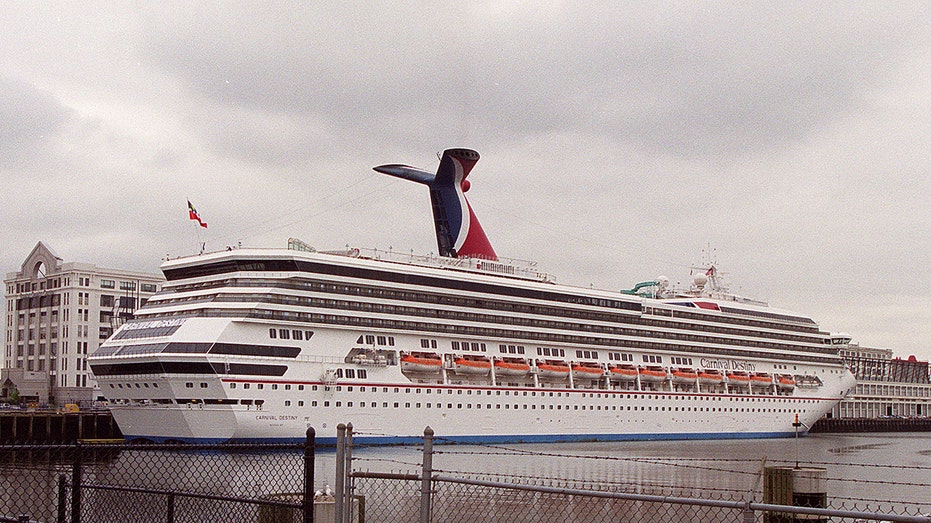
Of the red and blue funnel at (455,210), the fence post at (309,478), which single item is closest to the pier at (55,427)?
the red and blue funnel at (455,210)

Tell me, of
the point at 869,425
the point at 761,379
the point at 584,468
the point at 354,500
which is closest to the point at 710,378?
the point at 761,379

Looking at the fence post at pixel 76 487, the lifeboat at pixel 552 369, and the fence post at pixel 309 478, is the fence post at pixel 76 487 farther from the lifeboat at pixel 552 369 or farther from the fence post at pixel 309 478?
the lifeboat at pixel 552 369

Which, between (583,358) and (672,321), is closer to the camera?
(583,358)

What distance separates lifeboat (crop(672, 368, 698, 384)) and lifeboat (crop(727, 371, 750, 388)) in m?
4.06

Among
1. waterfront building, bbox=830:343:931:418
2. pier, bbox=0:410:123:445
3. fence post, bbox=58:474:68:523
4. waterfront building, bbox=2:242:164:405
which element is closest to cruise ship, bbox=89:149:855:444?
pier, bbox=0:410:123:445

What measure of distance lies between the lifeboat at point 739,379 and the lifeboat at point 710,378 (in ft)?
3.04

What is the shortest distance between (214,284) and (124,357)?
5.80 meters

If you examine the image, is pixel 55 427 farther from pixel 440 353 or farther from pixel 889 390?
pixel 889 390

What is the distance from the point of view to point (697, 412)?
67875mm

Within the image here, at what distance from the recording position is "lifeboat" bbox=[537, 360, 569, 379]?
194ft

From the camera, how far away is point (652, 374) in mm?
65812

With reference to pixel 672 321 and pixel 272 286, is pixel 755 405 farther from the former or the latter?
pixel 272 286

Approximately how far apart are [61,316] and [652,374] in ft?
183

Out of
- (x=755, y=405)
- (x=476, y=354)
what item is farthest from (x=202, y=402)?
(x=755, y=405)
